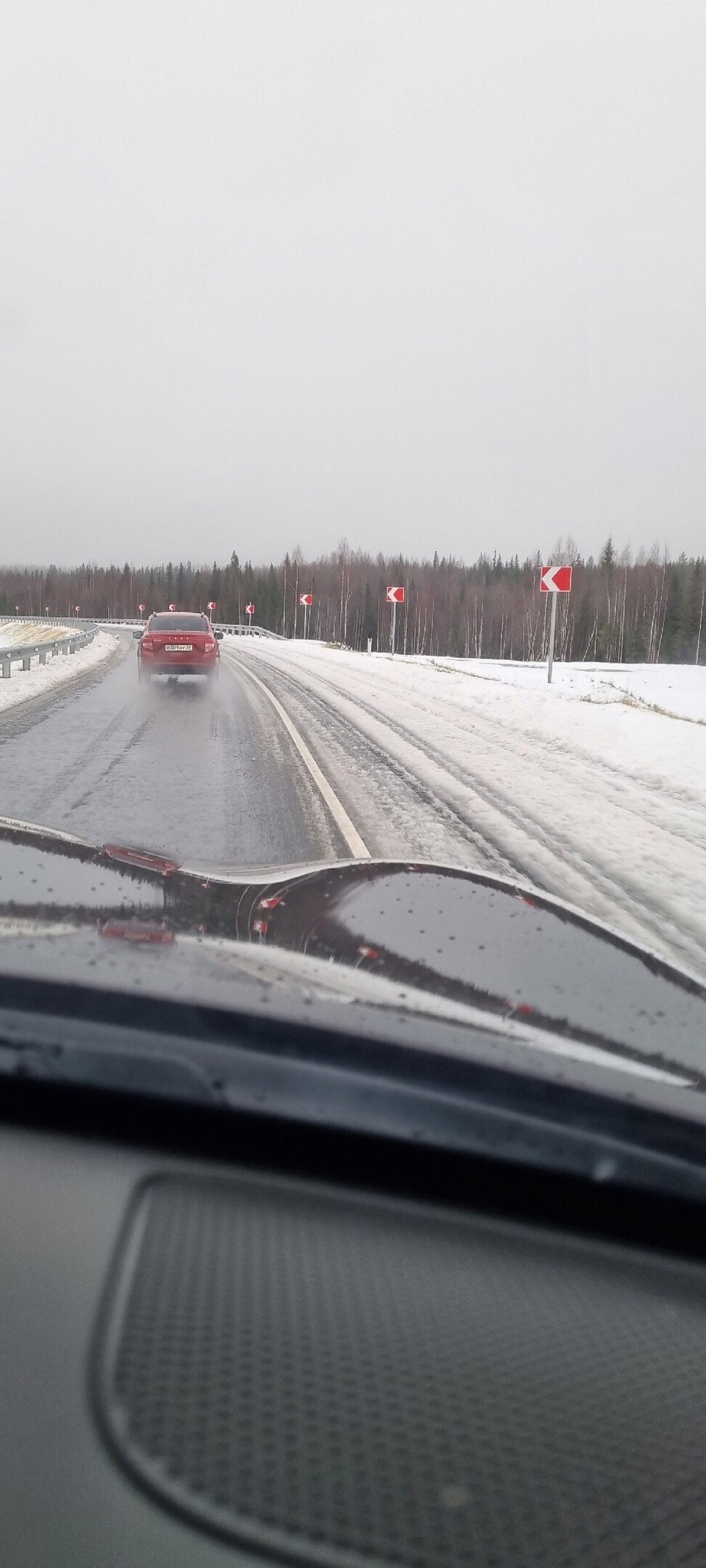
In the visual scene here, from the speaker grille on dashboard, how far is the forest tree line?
85.3 meters

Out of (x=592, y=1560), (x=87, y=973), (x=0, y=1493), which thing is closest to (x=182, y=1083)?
(x=87, y=973)

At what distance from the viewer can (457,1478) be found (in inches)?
42.6

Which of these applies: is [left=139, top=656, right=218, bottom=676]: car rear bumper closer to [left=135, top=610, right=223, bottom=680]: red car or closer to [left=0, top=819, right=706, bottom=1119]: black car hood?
[left=135, top=610, right=223, bottom=680]: red car

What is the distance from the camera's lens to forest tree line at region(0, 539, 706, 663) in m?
90.9

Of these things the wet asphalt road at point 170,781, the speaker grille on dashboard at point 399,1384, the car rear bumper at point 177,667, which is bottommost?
the wet asphalt road at point 170,781

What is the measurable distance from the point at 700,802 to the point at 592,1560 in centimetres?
860

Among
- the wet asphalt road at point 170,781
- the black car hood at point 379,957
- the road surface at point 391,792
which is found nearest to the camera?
the black car hood at point 379,957

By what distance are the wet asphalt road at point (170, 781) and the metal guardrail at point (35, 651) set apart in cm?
565

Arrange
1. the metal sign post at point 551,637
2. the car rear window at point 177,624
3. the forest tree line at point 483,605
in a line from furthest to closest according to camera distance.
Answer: the forest tree line at point 483,605 < the car rear window at point 177,624 < the metal sign post at point 551,637

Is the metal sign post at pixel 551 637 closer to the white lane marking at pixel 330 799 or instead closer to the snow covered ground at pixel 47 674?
the white lane marking at pixel 330 799

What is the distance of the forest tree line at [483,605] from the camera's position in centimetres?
9094

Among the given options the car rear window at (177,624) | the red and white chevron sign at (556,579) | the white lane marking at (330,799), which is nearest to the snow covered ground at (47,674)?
the car rear window at (177,624)

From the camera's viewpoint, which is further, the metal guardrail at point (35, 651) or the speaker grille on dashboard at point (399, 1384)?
the metal guardrail at point (35, 651)

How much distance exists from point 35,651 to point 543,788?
18.7 meters
